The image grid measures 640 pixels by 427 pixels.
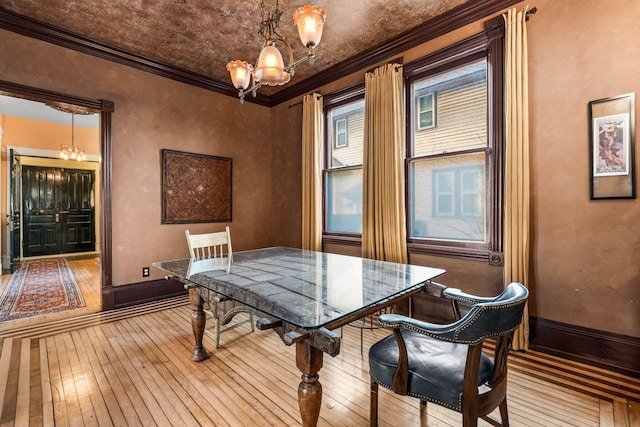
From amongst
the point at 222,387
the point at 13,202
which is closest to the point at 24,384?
the point at 222,387

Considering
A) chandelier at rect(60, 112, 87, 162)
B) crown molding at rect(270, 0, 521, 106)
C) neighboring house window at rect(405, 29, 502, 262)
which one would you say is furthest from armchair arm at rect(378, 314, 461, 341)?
chandelier at rect(60, 112, 87, 162)

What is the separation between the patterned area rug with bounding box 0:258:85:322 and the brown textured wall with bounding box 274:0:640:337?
197 inches

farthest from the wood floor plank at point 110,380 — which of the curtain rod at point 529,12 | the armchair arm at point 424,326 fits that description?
the curtain rod at point 529,12

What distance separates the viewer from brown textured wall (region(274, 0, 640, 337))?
6.87ft

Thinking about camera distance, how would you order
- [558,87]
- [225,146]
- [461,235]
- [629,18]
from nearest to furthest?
1. [629,18]
2. [558,87]
3. [461,235]
4. [225,146]

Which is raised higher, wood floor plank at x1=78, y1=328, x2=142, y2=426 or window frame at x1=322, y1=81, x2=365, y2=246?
window frame at x1=322, y1=81, x2=365, y2=246

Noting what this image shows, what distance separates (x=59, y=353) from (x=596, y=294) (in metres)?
4.29

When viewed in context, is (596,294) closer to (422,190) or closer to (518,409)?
(518,409)

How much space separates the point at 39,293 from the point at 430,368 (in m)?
5.29

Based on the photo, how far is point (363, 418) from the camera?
1.69 m

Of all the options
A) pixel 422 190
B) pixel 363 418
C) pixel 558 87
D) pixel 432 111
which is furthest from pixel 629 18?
pixel 363 418

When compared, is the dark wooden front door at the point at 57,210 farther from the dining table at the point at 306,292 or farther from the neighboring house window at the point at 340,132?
the neighboring house window at the point at 340,132

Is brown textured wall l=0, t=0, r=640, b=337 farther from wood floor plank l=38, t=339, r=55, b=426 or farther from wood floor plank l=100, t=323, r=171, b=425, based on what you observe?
wood floor plank l=38, t=339, r=55, b=426

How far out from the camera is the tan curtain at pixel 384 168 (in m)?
3.23
